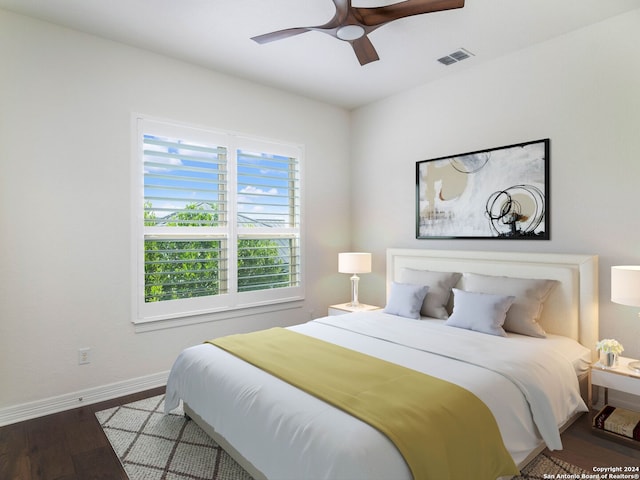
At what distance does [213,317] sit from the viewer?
381 centimetres

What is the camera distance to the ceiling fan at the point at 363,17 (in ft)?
7.30

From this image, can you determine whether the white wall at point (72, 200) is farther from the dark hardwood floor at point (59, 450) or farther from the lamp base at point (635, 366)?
the lamp base at point (635, 366)

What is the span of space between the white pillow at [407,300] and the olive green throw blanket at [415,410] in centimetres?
124

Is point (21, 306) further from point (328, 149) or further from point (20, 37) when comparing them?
point (328, 149)

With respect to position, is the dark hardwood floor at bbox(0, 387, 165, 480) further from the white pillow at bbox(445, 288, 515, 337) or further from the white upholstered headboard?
the white upholstered headboard

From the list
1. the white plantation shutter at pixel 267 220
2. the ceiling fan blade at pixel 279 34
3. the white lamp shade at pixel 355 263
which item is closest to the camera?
the ceiling fan blade at pixel 279 34

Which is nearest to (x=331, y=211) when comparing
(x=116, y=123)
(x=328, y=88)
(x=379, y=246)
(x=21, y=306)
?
(x=379, y=246)

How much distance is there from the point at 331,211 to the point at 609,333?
3007mm

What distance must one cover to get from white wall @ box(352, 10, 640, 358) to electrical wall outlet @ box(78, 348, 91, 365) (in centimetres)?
332

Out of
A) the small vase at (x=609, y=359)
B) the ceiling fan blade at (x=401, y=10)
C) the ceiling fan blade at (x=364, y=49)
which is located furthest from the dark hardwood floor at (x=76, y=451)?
the ceiling fan blade at (x=364, y=49)

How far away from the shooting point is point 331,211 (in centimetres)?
483

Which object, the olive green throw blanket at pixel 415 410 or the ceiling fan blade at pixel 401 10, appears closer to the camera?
the olive green throw blanket at pixel 415 410

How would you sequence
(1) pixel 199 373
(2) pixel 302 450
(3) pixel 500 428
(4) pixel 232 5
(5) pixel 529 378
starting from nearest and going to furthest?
(2) pixel 302 450 < (3) pixel 500 428 < (5) pixel 529 378 < (1) pixel 199 373 < (4) pixel 232 5

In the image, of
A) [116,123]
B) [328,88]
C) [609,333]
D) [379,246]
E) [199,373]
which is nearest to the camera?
[199,373]
